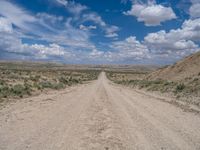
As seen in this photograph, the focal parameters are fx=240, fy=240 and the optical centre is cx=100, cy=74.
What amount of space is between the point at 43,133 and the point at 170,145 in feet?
14.3

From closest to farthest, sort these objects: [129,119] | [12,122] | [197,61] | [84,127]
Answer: [84,127], [12,122], [129,119], [197,61]

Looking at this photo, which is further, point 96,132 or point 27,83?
point 27,83

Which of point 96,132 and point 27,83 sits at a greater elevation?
point 96,132

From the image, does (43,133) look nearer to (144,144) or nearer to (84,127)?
(84,127)

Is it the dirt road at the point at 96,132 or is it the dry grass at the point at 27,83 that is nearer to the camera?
the dirt road at the point at 96,132

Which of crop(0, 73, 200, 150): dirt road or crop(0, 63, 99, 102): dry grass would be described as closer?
crop(0, 73, 200, 150): dirt road

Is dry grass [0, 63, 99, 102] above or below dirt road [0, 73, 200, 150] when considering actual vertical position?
below

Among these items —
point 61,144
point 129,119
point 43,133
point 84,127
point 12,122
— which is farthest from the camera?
point 129,119

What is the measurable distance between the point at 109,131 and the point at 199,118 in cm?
557

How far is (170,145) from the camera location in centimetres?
731

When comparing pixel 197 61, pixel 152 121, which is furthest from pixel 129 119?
pixel 197 61

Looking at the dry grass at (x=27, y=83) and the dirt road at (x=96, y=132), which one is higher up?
the dirt road at (x=96, y=132)

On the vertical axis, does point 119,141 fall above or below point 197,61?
below

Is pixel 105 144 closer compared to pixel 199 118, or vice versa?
pixel 105 144
